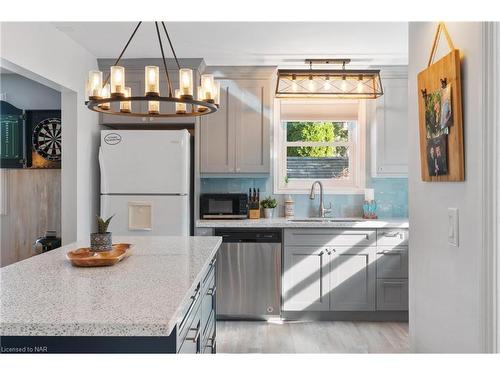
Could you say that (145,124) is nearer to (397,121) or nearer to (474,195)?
(397,121)

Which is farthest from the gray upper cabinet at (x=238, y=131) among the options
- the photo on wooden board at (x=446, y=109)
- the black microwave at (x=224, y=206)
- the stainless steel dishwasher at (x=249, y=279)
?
the photo on wooden board at (x=446, y=109)

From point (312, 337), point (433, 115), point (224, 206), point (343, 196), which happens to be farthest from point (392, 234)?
point (433, 115)

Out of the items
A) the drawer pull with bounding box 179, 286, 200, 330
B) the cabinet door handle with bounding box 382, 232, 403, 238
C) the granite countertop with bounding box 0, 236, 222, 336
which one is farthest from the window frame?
the drawer pull with bounding box 179, 286, 200, 330

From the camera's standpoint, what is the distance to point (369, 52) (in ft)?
12.6

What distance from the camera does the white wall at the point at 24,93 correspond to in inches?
175

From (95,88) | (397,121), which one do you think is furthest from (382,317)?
(95,88)

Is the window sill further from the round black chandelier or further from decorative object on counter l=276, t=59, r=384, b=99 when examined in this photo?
the round black chandelier

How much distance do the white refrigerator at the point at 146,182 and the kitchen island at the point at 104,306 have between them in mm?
1623

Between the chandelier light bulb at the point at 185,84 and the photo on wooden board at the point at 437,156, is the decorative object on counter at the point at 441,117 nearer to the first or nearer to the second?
the photo on wooden board at the point at 437,156

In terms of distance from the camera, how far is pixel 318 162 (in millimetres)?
4672

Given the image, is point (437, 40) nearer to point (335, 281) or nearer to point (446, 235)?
point (446, 235)

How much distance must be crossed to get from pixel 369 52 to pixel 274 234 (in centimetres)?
183

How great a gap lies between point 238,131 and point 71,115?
1.50m

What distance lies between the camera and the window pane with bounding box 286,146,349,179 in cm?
466
